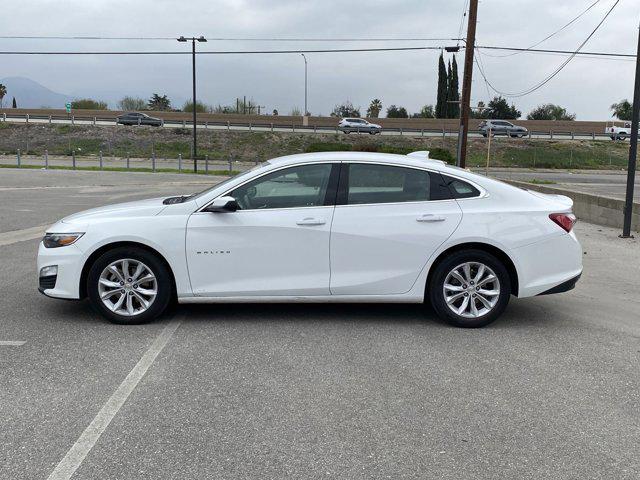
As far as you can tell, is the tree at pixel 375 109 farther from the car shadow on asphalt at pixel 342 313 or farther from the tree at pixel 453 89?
the car shadow on asphalt at pixel 342 313

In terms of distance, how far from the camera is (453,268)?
5527mm

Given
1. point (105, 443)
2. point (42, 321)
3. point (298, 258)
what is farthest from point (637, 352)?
point (42, 321)

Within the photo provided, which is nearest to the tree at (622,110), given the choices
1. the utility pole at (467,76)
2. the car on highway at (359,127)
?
the car on highway at (359,127)

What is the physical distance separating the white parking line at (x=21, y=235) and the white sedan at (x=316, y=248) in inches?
201

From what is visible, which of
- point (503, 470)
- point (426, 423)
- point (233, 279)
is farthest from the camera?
point (233, 279)

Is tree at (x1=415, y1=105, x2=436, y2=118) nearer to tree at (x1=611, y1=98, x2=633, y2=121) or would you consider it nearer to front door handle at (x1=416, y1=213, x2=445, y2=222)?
tree at (x1=611, y1=98, x2=633, y2=121)

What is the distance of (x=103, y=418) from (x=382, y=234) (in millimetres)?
2785

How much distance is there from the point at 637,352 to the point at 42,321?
5.18 meters

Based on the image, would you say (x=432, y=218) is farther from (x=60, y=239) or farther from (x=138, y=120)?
(x=138, y=120)

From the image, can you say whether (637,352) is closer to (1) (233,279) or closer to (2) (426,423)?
(2) (426,423)

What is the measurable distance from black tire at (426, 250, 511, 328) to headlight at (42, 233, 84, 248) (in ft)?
10.4

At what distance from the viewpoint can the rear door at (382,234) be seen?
548cm

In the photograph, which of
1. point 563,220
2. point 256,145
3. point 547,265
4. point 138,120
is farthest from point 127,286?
point 138,120

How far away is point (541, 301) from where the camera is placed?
6.74m
